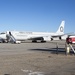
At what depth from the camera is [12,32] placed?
6381cm

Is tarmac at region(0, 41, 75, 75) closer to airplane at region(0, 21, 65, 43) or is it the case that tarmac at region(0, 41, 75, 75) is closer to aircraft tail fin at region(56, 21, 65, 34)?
airplane at region(0, 21, 65, 43)

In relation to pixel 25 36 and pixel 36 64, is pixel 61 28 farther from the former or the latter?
pixel 36 64

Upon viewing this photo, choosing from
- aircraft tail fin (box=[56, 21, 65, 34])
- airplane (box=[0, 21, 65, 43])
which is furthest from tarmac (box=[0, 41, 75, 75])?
aircraft tail fin (box=[56, 21, 65, 34])

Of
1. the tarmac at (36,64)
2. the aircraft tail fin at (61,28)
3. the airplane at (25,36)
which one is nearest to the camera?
the tarmac at (36,64)

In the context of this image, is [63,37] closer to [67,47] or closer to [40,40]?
[40,40]

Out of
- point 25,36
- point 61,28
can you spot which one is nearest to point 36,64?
point 25,36

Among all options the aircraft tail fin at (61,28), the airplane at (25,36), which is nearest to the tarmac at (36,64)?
the airplane at (25,36)

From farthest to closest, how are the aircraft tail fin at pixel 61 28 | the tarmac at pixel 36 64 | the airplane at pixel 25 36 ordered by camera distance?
1. the aircraft tail fin at pixel 61 28
2. the airplane at pixel 25 36
3. the tarmac at pixel 36 64

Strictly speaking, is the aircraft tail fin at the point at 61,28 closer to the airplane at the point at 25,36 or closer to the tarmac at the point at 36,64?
the airplane at the point at 25,36

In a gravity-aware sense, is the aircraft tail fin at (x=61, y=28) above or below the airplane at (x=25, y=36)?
above

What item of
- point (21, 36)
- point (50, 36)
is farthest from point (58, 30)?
point (21, 36)

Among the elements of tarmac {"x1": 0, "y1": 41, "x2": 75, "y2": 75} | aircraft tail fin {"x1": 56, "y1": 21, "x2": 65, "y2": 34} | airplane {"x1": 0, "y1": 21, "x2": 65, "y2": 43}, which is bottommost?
tarmac {"x1": 0, "y1": 41, "x2": 75, "y2": 75}

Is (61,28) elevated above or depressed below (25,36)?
above

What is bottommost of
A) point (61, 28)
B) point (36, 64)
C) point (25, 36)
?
point (36, 64)
